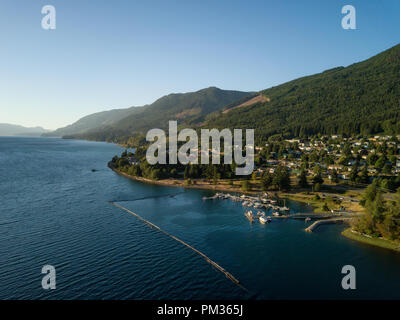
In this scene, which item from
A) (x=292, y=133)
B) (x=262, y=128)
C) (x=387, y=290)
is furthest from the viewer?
(x=262, y=128)

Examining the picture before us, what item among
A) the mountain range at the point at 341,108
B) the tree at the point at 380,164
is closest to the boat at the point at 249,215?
the tree at the point at 380,164

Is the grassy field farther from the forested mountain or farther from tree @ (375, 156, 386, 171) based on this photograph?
the forested mountain

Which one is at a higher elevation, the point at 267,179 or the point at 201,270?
the point at 267,179

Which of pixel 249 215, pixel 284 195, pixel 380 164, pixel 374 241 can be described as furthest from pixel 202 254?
pixel 380 164

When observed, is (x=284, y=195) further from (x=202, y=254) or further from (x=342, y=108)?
(x=342, y=108)
